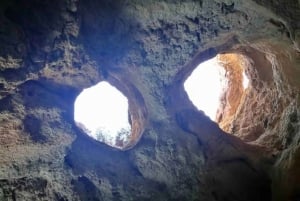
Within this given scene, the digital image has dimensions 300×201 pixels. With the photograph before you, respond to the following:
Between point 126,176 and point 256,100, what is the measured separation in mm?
1297

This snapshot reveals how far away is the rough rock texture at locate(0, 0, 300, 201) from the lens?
175cm

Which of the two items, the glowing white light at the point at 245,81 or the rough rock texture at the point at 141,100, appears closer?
the rough rock texture at the point at 141,100

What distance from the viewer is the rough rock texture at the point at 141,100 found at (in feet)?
5.75

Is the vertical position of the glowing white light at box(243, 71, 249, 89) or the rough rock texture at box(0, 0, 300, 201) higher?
the glowing white light at box(243, 71, 249, 89)

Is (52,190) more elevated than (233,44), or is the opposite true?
(233,44)

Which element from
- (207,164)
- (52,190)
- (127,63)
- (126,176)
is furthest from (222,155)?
(52,190)

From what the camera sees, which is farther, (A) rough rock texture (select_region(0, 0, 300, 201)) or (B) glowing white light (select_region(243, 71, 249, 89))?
(B) glowing white light (select_region(243, 71, 249, 89))

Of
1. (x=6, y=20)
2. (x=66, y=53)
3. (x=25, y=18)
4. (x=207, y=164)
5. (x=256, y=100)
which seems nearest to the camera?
(x=6, y=20)

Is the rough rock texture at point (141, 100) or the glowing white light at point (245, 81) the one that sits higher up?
the glowing white light at point (245, 81)

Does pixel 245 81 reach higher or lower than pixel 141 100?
higher

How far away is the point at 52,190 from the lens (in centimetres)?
203

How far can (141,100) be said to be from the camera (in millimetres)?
2209

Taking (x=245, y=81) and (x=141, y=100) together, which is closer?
(x=141, y=100)

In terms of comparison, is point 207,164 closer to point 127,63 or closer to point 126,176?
point 126,176
